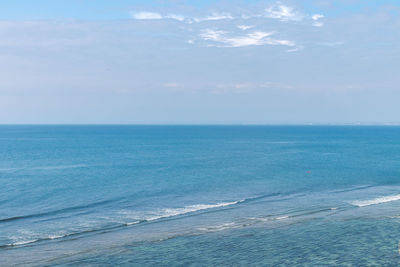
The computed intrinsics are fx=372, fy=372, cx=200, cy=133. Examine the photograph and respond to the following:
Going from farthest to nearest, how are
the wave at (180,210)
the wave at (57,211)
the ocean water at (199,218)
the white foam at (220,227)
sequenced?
1. the wave at (180,210)
2. the wave at (57,211)
3. the white foam at (220,227)
4. the ocean water at (199,218)

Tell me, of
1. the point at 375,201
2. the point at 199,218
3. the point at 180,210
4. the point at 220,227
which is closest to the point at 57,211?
the point at 180,210

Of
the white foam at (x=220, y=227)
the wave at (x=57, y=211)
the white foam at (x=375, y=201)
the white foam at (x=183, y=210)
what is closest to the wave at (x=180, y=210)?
the white foam at (x=183, y=210)

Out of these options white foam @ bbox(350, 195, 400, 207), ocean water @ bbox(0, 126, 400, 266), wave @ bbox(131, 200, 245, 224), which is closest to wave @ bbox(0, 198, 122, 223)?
ocean water @ bbox(0, 126, 400, 266)

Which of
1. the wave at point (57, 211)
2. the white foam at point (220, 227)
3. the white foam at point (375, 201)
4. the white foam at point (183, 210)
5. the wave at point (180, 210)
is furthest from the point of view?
the white foam at point (375, 201)

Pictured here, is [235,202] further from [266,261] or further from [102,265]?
[102,265]

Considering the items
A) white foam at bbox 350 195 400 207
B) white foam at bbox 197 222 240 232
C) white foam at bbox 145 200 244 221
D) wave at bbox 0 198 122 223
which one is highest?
wave at bbox 0 198 122 223

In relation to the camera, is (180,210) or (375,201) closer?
(180,210)

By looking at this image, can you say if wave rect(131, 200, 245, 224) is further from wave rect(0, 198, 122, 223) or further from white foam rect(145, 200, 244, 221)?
wave rect(0, 198, 122, 223)

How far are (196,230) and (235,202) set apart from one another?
10.6m

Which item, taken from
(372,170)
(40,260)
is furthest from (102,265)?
(372,170)

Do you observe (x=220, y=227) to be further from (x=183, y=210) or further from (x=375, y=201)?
(x=375, y=201)

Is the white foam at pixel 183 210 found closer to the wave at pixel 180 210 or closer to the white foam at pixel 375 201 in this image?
the wave at pixel 180 210

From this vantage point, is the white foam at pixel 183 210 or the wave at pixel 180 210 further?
the white foam at pixel 183 210

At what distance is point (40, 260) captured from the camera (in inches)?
864
